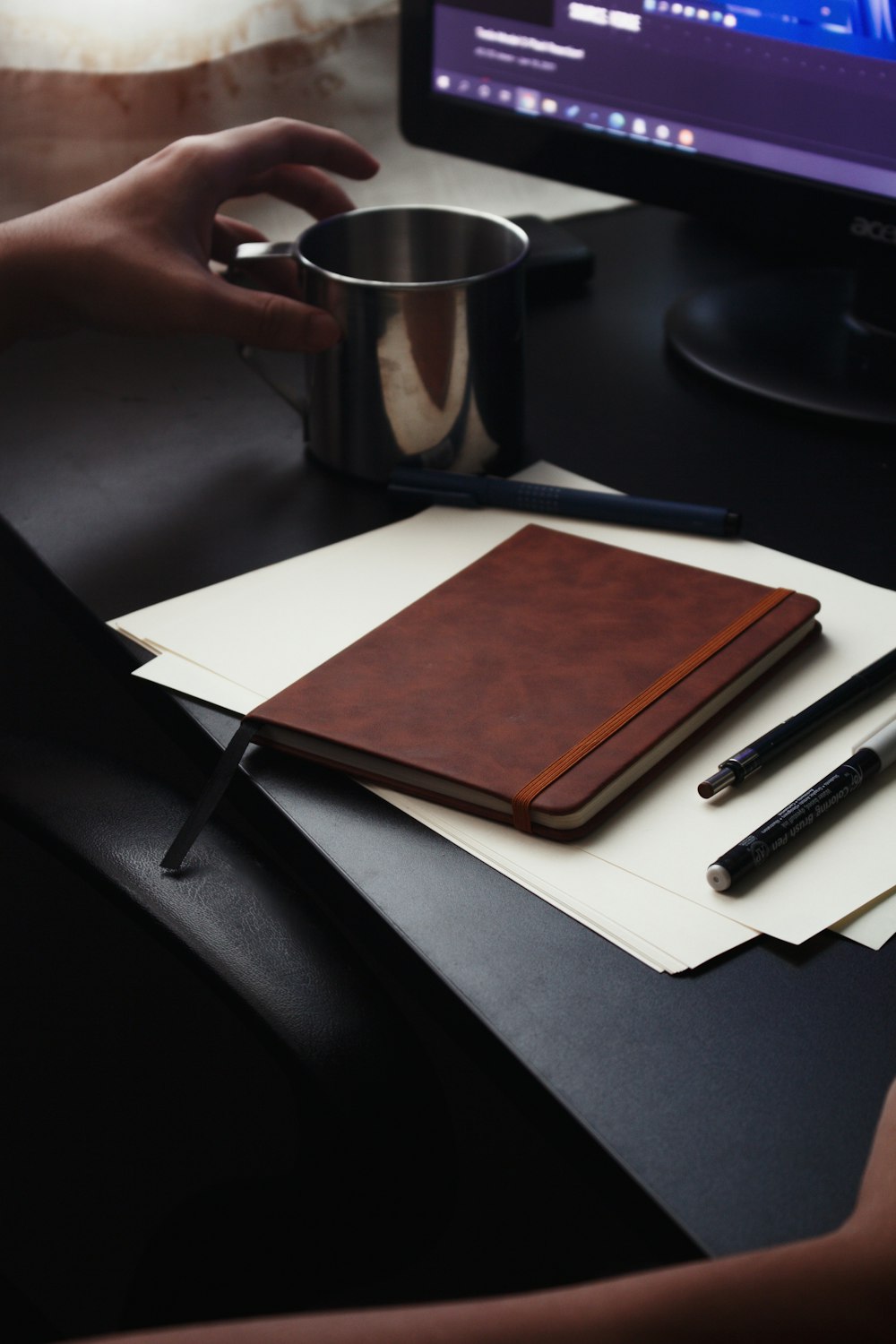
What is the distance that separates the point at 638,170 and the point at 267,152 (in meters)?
0.25

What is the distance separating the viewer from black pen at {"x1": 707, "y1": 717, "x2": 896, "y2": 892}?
46cm

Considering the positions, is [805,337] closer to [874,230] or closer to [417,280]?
[874,230]

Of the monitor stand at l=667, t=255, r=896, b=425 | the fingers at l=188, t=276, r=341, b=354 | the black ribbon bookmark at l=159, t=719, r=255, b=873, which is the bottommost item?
the black ribbon bookmark at l=159, t=719, r=255, b=873

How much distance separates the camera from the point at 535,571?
645mm

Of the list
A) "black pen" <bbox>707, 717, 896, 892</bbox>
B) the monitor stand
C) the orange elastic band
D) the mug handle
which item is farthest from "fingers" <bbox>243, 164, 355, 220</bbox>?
"black pen" <bbox>707, 717, 896, 892</bbox>

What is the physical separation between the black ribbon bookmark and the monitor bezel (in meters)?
0.53

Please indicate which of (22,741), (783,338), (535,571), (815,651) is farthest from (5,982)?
(783,338)

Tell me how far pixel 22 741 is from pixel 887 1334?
0.46 m

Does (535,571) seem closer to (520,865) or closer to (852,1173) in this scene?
(520,865)

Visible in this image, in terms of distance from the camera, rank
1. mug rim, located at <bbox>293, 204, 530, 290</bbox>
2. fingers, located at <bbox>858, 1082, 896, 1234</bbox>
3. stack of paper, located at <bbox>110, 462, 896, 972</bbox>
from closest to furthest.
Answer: fingers, located at <bbox>858, 1082, 896, 1234</bbox>, stack of paper, located at <bbox>110, 462, 896, 972</bbox>, mug rim, located at <bbox>293, 204, 530, 290</bbox>

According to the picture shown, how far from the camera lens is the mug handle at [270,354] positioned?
2.51 feet

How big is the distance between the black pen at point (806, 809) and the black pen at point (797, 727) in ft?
0.07

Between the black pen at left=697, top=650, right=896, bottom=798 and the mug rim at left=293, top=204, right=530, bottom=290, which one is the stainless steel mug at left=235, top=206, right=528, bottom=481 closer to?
the mug rim at left=293, top=204, right=530, bottom=290

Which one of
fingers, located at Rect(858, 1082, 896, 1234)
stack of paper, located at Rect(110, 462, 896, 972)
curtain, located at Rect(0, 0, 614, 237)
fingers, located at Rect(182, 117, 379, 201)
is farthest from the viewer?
curtain, located at Rect(0, 0, 614, 237)
